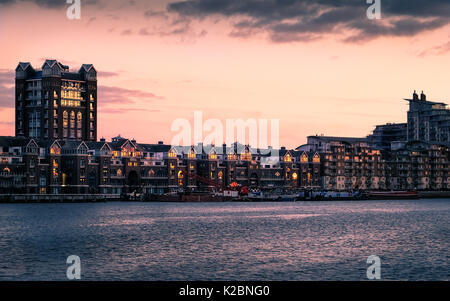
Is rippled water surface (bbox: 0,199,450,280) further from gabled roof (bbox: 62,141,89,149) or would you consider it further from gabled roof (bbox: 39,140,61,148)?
gabled roof (bbox: 62,141,89,149)

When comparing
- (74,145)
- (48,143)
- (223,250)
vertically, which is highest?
(48,143)

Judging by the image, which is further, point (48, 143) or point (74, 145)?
point (74, 145)

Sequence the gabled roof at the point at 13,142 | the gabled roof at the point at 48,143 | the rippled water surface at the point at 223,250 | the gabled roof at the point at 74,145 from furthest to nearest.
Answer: the gabled roof at the point at 74,145 < the gabled roof at the point at 48,143 < the gabled roof at the point at 13,142 < the rippled water surface at the point at 223,250

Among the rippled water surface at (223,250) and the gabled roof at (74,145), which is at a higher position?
the gabled roof at (74,145)

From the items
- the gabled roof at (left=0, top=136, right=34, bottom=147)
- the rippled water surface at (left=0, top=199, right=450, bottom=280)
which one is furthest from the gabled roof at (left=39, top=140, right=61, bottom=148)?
the rippled water surface at (left=0, top=199, right=450, bottom=280)

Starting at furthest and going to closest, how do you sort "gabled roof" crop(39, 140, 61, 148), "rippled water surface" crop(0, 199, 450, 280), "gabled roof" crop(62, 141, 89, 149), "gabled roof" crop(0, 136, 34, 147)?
"gabled roof" crop(62, 141, 89, 149), "gabled roof" crop(39, 140, 61, 148), "gabled roof" crop(0, 136, 34, 147), "rippled water surface" crop(0, 199, 450, 280)

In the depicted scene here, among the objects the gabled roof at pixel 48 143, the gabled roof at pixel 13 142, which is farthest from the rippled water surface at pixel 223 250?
the gabled roof at pixel 48 143

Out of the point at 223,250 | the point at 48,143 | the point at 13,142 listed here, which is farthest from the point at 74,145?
the point at 223,250

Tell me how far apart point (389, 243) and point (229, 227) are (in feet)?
94.4

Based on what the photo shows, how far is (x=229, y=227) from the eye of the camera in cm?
9575

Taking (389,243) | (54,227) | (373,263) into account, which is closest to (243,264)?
(373,263)

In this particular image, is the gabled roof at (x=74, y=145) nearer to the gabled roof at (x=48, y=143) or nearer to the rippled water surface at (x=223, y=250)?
the gabled roof at (x=48, y=143)

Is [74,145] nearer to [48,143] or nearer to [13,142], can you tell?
[48,143]
